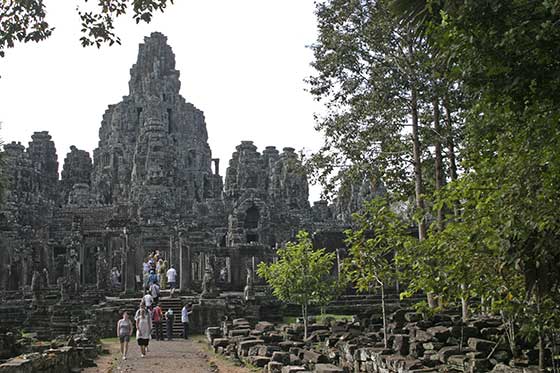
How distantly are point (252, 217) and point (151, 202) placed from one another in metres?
6.59

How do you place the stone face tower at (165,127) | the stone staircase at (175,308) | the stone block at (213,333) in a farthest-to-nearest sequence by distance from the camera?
the stone face tower at (165,127)
the stone staircase at (175,308)
the stone block at (213,333)

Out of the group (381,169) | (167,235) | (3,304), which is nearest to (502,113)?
(381,169)

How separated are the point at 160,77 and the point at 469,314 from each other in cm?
5013

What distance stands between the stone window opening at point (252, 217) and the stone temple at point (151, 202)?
66 millimetres

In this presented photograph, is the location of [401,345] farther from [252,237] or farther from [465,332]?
[252,237]

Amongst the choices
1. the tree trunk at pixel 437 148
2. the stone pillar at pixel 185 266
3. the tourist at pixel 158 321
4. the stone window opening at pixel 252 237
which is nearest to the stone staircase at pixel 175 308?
the tourist at pixel 158 321

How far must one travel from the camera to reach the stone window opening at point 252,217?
4491 cm

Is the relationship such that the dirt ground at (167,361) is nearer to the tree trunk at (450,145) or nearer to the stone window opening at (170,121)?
the tree trunk at (450,145)

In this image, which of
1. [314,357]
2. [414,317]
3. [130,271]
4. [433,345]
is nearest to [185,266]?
[130,271]

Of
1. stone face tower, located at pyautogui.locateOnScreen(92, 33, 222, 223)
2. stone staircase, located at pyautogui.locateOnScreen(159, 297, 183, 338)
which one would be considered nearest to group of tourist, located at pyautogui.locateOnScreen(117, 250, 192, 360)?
stone staircase, located at pyautogui.locateOnScreen(159, 297, 183, 338)

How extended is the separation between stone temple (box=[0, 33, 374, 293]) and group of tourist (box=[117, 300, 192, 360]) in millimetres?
5822

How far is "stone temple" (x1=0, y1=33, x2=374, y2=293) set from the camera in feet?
115

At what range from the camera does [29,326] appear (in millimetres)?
26422

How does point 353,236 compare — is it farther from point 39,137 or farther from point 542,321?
point 39,137
